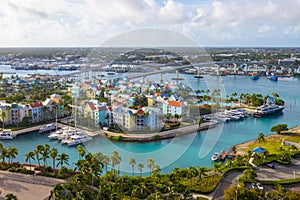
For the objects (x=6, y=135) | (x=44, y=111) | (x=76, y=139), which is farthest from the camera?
(x=44, y=111)

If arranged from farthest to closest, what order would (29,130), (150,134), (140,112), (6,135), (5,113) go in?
(5,113) < (29,130) < (6,135) < (150,134) < (140,112)

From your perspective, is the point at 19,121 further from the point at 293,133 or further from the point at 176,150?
the point at 293,133

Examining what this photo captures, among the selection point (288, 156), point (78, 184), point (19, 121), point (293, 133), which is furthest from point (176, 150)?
point (19, 121)

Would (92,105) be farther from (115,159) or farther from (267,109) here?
(267,109)

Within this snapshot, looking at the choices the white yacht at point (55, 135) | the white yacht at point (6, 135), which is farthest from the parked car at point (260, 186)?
the white yacht at point (6, 135)

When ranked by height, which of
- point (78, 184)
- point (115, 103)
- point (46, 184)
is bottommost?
point (46, 184)

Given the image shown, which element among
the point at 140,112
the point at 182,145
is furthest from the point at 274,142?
the point at 140,112

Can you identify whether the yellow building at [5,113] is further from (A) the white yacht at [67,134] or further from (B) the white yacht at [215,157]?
(B) the white yacht at [215,157]
